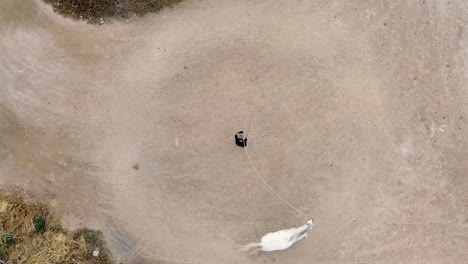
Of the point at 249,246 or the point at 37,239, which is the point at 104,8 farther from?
the point at 249,246

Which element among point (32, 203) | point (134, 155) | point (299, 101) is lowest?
point (32, 203)

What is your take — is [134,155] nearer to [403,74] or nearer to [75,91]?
[75,91]

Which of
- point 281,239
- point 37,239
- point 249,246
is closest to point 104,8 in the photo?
point 37,239

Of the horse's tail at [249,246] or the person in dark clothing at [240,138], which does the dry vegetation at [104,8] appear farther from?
the horse's tail at [249,246]

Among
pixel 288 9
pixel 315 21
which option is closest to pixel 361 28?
pixel 315 21

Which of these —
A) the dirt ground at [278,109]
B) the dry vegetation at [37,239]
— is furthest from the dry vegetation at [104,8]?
the dry vegetation at [37,239]

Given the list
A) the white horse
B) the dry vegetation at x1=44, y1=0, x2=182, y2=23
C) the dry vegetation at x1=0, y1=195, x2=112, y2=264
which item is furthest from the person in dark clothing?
the dry vegetation at x1=0, y1=195, x2=112, y2=264
